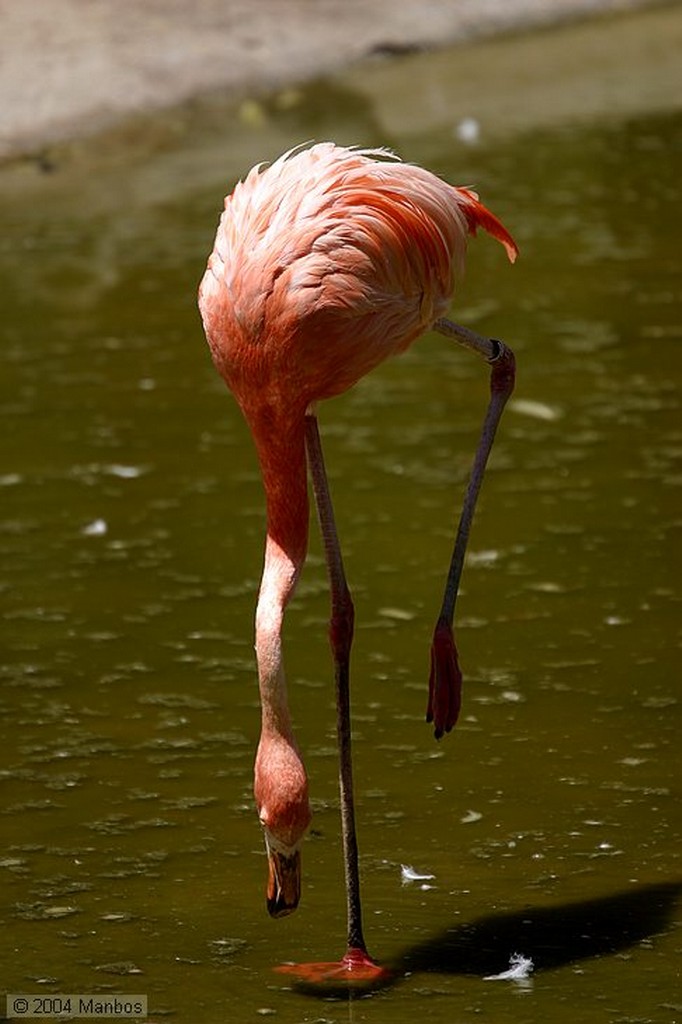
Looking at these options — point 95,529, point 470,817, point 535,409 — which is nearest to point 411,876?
point 470,817

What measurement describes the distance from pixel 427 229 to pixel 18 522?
234 centimetres

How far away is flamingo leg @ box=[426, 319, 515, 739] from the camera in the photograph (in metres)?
3.56

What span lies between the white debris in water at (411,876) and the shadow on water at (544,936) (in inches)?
7.3

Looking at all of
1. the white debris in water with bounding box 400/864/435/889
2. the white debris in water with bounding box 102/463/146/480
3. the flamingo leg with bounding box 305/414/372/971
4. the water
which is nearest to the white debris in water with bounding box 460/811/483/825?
the water

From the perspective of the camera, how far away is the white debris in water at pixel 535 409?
632 cm

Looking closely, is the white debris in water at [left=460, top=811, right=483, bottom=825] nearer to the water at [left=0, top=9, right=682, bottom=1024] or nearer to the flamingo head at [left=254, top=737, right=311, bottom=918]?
the water at [left=0, top=9, right=682, bottom=1024]

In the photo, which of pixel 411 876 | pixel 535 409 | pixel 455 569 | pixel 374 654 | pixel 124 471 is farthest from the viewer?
pixel 535 409

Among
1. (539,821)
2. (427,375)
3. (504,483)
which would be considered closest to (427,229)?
(539,821)

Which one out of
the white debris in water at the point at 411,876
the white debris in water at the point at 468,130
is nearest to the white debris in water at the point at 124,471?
the white debris in water at the point at 411,876

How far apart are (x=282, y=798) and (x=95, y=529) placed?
8.05ft

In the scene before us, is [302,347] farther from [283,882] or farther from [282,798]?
[283,882]

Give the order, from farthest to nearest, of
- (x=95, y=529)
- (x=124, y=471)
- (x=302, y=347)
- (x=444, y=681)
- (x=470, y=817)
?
1. (x=124, y=471)
2. (x=95, y=529)
3. (x=470, y=817)
4. (x=444, y=681)
5. (x=302, y=347)

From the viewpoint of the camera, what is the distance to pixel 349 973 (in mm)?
3484

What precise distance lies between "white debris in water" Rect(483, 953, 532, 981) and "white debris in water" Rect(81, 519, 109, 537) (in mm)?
2403
